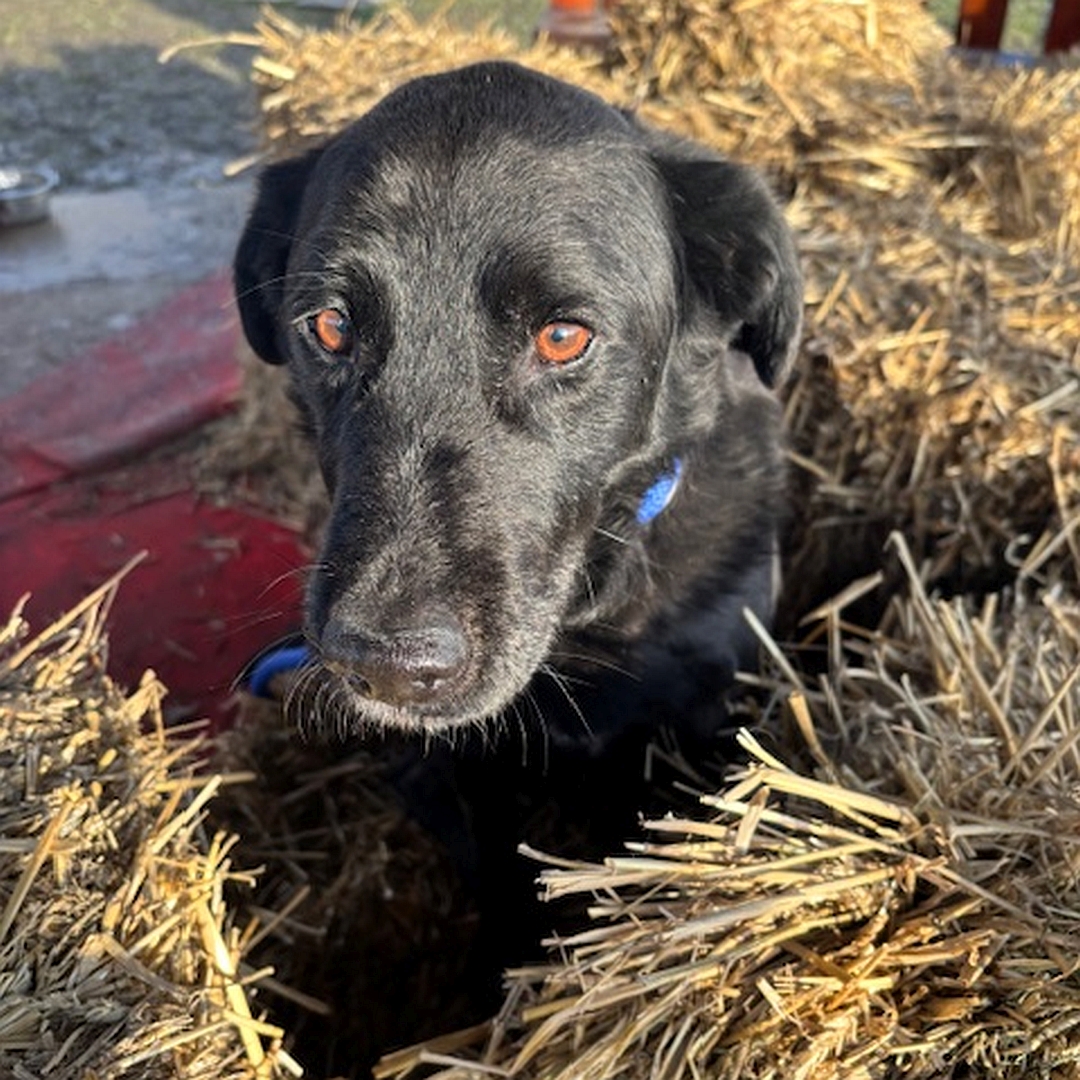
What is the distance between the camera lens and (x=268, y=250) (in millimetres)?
2176

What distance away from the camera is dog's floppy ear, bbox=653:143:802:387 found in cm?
199

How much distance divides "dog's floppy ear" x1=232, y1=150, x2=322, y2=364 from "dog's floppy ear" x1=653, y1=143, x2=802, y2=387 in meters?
0.62

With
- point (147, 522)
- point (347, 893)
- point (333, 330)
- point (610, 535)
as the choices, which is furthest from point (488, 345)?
point (147, 522)

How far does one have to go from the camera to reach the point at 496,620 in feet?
5.42

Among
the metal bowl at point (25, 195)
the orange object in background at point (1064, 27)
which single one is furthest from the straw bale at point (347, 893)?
the orange object in background at point (1064, 27)

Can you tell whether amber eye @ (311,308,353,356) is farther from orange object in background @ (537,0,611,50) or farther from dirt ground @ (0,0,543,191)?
dirt ground @ (0,0,543,191)

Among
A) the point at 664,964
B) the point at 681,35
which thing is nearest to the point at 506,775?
the point at 664,964

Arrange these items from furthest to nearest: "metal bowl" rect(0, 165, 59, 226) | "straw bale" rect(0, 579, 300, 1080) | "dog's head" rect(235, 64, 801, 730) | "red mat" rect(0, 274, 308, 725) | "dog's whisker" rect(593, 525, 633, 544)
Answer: "metal bowl" rect(0, 165, 59, 226) < "red mat" rect(0, 274, 308, 725) < "dog's whisker" rect(593, 525, 633, 544) < "dog's head" rect(235, 64, 801, 730) < "straw bale" rect(0, 579, 300, 1080)

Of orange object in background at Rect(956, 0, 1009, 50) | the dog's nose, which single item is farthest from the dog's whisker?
orange object in background at Rect(956, 0, 1009, 50)

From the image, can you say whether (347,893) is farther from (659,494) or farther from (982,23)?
(982,23)

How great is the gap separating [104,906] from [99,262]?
11.1 feet

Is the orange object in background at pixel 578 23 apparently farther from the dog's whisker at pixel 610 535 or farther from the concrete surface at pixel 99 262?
the dog's whisker at pixel 610 535

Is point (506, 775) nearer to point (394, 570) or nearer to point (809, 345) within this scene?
point (394, 570)

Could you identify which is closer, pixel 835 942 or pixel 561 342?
pixel 835 942
